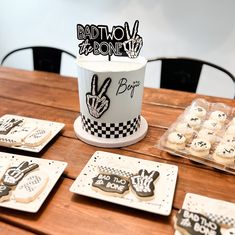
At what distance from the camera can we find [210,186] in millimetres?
709

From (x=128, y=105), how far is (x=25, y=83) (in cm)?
67

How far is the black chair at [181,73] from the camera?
1.41 m

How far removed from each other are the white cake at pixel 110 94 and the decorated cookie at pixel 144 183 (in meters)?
0.20

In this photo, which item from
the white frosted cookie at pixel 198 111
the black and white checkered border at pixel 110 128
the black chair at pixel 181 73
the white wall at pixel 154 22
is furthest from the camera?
the white wall at pixel 154 22

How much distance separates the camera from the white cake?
80 cm

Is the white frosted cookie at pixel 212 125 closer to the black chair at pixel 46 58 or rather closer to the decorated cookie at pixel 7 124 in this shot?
the decorated cookie at pixel 7 124

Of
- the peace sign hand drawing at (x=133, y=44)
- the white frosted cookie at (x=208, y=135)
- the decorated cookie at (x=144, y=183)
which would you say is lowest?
the decorated cookie at (x=144, y=183)

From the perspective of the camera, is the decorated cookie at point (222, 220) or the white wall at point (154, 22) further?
the white wall at point (154, 22)

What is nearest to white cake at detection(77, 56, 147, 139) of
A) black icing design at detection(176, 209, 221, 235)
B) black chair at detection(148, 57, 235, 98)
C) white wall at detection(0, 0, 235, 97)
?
black icing design at detection(176, 209, 221, 235)

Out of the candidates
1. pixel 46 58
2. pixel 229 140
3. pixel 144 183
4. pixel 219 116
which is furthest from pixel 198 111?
pixel 46 58

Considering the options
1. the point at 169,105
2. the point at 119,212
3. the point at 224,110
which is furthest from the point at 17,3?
the point at 119,212

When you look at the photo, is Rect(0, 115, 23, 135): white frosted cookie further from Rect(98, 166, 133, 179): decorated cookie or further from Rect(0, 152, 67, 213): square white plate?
Rect(98, 166, 133, 179): decorated cookie

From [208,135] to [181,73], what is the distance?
2.12 feet

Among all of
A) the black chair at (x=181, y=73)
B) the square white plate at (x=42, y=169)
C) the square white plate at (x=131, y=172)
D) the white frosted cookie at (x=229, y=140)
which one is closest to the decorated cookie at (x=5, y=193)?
the square white plate at (x=42, y=169)
